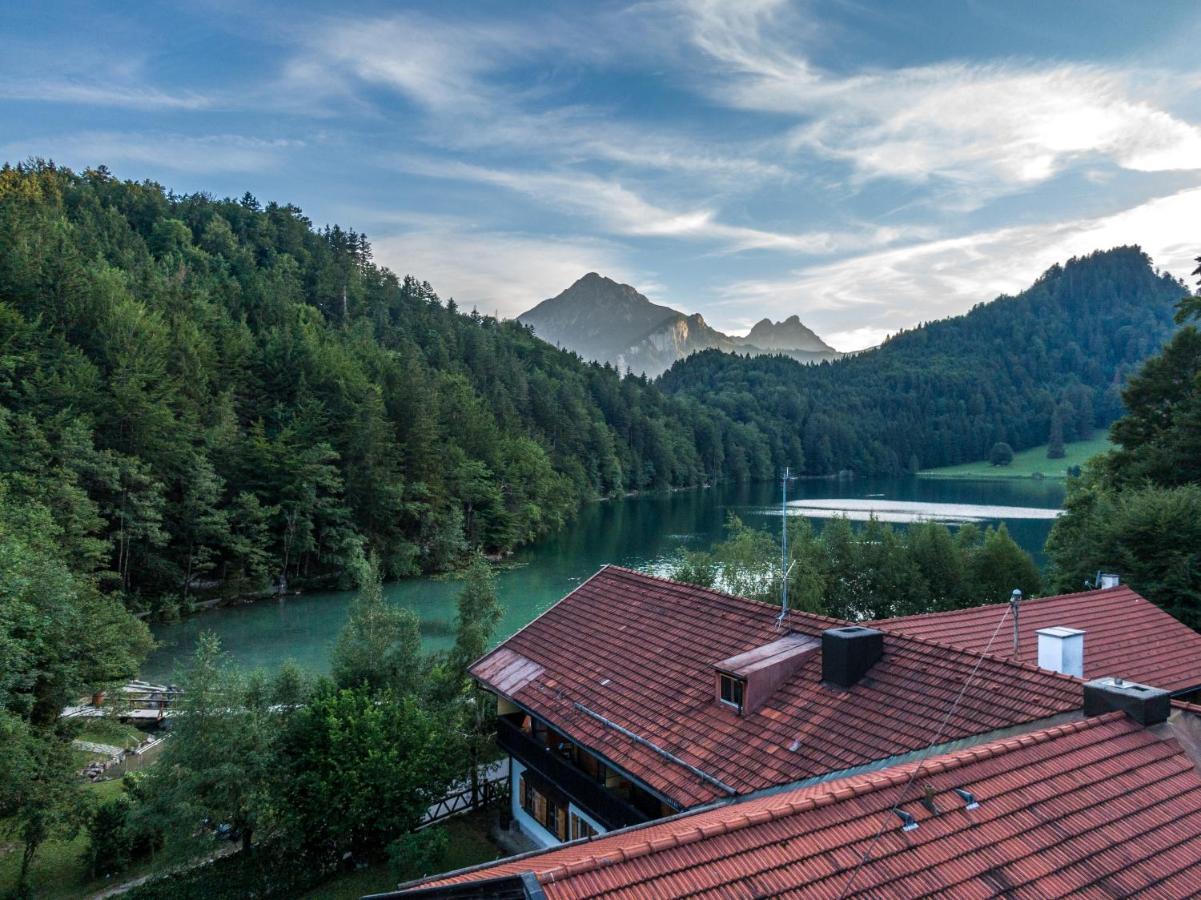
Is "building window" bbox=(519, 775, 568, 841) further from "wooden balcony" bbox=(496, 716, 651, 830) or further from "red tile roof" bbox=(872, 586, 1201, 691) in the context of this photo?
"red tile roof" bbox=(872, 586, 1201, 691)

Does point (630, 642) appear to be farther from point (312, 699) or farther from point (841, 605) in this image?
point (841, 605)

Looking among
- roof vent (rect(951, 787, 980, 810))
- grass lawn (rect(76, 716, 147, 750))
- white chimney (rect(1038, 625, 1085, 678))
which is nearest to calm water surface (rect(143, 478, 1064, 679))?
grass lawn (rect(76, 716, 147, 750))

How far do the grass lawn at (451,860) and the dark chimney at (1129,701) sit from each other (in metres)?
11.0

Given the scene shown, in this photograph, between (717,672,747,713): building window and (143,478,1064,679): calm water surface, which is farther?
(143,478,1064,679): calm water surface

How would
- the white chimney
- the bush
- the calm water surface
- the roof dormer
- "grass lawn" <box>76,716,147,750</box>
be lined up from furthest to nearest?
1. the bush
2. the calm water surface
3. "grass lawn" <box>76,716,147,750</box>
4. the white chimney
5. the roof dormer

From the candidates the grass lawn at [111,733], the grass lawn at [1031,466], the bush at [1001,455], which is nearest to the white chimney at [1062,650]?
the grass lawn at [111,733]

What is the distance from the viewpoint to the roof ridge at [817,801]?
461cm

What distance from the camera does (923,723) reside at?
980 centimetres

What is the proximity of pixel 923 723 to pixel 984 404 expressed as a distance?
180 meters

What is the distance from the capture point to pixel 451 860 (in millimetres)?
14906

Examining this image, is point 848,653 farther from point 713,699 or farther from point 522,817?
point 522,817

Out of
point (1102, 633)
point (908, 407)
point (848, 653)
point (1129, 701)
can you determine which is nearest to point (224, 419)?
point (848, 653)

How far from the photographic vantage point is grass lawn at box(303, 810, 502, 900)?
1391 cm

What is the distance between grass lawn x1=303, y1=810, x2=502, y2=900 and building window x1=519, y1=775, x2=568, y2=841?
1045mm
